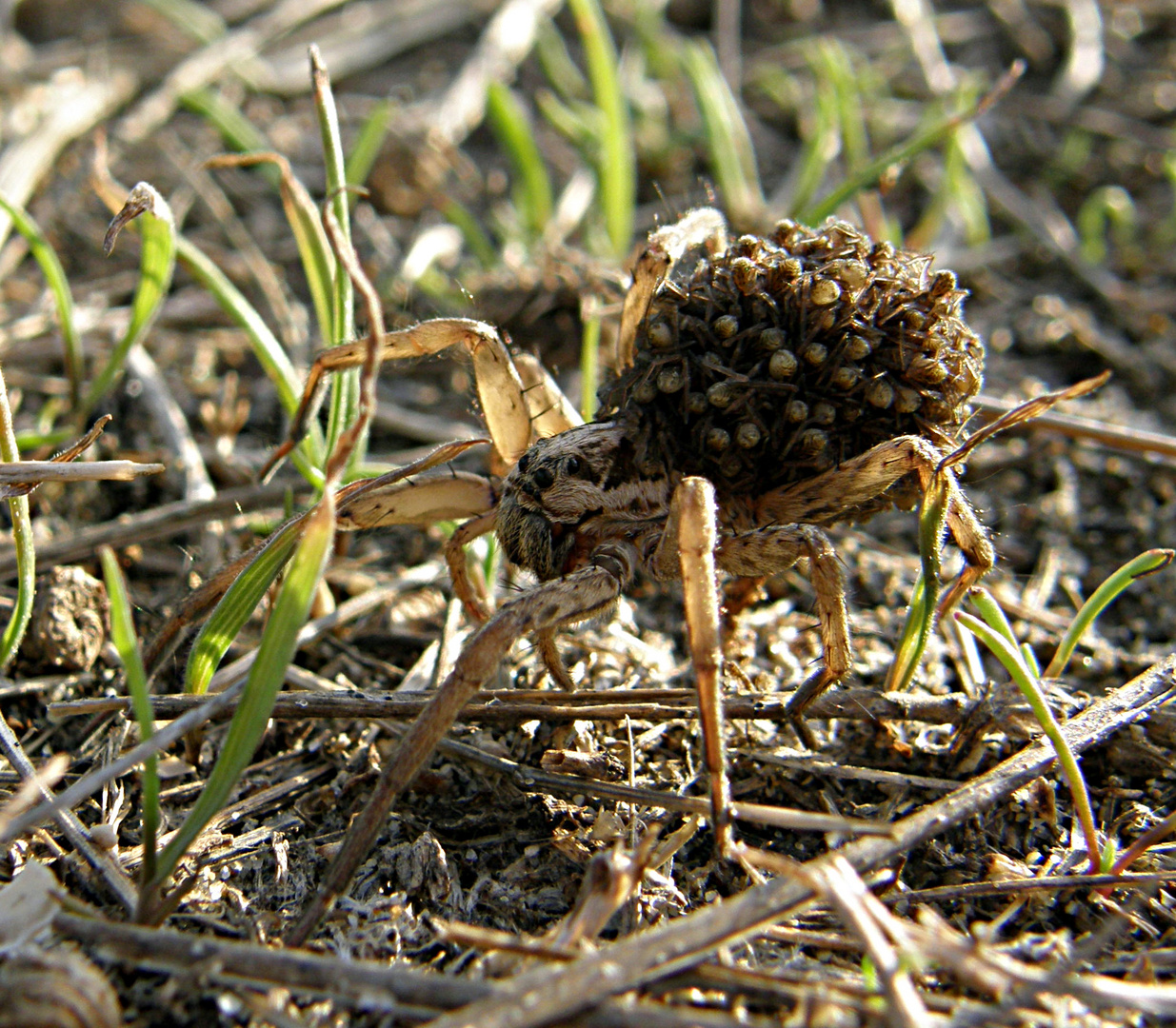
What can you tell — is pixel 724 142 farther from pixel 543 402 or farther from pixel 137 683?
pixel 137 683

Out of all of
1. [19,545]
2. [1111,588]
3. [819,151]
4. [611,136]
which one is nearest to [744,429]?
[1111,588]

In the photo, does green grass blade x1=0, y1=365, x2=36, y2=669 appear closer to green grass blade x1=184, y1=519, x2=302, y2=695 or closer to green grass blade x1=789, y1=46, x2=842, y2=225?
green grass blade x1=184, y1=519, x2=302, y2=695

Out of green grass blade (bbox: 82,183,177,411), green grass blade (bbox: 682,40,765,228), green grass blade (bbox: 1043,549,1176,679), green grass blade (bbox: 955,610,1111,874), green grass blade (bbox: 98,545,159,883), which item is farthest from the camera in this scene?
green grass blade (bbox: 682,40,765,228)

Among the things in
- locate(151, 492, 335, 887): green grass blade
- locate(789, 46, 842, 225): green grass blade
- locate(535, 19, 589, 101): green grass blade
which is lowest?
locate(151, 492, 335, 887): green grass blade

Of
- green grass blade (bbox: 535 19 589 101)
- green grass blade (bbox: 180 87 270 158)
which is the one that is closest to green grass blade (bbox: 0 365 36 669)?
green grass blade (bbox: 180 87 270 158)

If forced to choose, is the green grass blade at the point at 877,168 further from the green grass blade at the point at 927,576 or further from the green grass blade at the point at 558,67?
the green grass blade at the point at 558,67

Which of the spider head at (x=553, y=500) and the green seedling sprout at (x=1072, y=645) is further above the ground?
the spider head at (x=553, y=500)

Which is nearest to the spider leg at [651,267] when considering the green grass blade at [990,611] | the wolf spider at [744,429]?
the wolf spider at [744,429]

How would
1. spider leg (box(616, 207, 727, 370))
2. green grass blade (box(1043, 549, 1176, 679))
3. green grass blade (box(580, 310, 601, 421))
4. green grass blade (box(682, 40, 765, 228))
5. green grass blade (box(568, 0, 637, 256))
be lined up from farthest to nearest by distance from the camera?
1. green grass blade (box(682, 40, 765, 228))
2. green grass blade (box(568, 0, 637, 256))
3. green grass blade (box(580, 310, 601, 421))
4. spider leg (box(616, 207, 727, 370))
5. green grass blade (box(1043, 549, 1176, 679))
